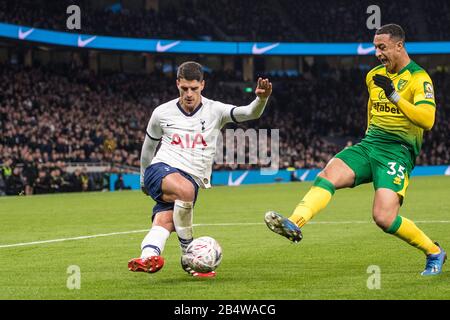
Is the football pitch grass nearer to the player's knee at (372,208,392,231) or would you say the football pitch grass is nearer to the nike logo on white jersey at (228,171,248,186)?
the player's knee at (372,208,392,231)

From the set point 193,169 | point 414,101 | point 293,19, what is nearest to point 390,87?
point 414,101

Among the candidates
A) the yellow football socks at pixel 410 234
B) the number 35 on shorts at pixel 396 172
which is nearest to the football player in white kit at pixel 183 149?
the number 35 on shorts at pixel 396 172

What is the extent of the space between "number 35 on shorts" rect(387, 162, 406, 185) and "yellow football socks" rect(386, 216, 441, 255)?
1.23 feet

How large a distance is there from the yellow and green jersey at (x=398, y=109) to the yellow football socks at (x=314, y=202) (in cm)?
76

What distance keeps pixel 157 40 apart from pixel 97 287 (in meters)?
41.9

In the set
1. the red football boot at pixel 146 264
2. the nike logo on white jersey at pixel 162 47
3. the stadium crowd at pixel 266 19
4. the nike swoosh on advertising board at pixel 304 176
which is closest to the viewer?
the red football boot at pixel 146 264

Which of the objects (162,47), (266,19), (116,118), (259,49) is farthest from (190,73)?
(266,19)

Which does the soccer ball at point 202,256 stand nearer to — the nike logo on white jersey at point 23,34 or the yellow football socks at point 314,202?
the yellow football socks at point 314,202

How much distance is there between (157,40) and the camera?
4847 cm

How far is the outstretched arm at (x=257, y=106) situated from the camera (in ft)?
26.4

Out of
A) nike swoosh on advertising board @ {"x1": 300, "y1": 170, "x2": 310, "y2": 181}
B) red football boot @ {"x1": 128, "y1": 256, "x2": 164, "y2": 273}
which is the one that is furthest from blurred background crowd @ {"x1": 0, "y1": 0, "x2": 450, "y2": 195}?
red football boot @ {"x1": 128, "y1": 256, "x2": 164, "y2": 273}

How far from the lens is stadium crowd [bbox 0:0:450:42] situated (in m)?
49.0

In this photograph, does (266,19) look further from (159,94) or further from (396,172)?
(396,172)
